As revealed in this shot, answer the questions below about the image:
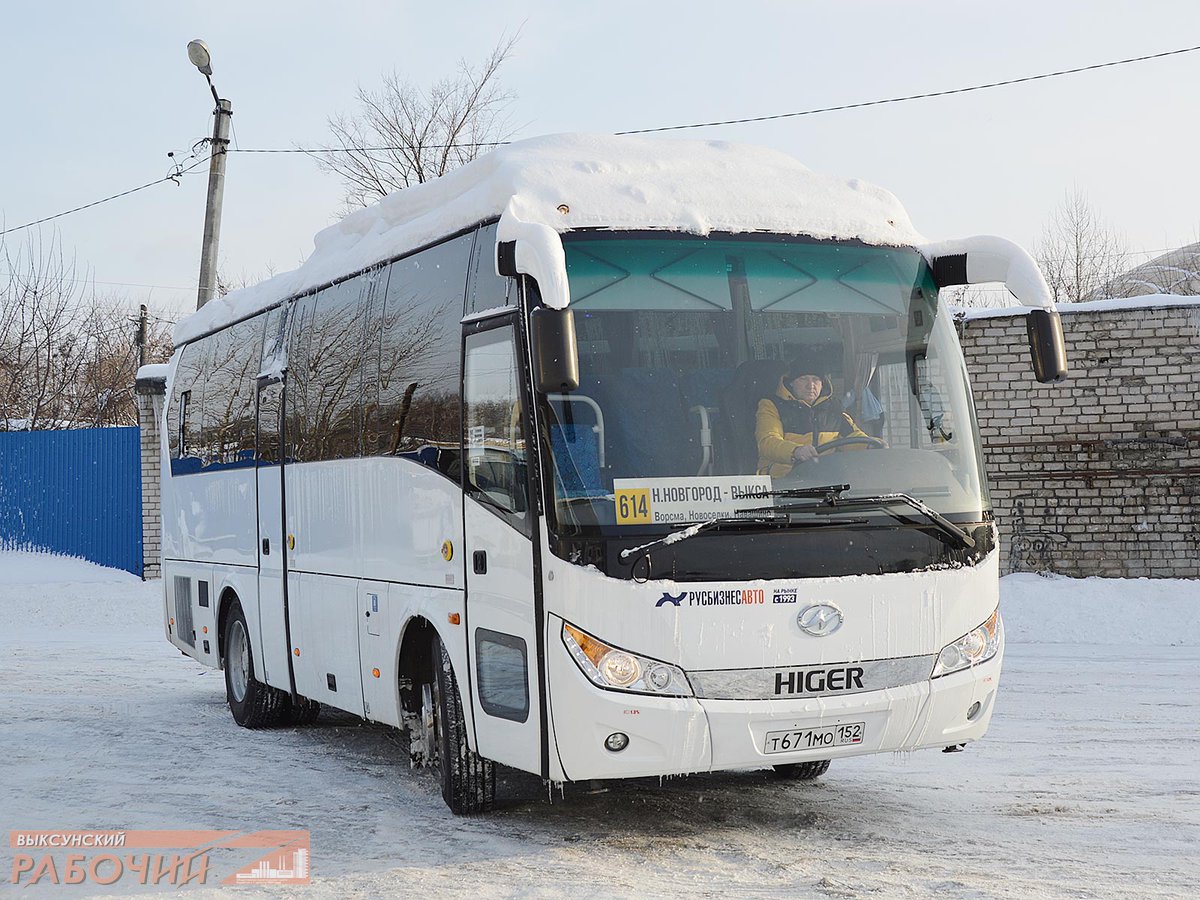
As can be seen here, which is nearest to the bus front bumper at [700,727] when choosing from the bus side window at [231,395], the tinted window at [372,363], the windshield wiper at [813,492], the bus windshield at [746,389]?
the bus windshield at [746,389]

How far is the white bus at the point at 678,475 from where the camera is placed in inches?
231

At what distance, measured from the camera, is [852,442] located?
6191 millimetres

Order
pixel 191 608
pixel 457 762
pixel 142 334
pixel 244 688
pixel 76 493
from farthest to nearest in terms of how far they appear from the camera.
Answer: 1. pixel 142 334
2. pixel 76 493
3. pixel 191 608
4. pixel 244 688
5. pixel 457 762

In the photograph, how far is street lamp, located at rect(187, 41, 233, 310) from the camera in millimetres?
21000

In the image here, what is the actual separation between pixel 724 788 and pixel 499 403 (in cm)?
265

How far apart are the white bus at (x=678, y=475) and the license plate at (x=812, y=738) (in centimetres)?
1

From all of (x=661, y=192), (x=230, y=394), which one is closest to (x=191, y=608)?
(x=230, y=394)

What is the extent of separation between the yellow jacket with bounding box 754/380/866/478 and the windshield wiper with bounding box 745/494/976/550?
146 millimetres

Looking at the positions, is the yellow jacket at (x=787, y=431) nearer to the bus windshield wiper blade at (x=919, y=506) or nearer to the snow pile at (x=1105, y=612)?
the bus windshield wiper blade at (x=919, y=506)

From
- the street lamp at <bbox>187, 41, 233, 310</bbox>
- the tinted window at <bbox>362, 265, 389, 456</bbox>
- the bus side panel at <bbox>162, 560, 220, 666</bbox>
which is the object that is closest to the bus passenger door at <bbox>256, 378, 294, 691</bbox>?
the bus side panel at <bbox>162, 560, 220, 666</bbox>

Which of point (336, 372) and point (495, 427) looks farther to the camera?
point (336, 372)

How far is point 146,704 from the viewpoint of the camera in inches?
453

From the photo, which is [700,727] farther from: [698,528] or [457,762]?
[457,762]

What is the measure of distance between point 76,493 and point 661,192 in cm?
1824
